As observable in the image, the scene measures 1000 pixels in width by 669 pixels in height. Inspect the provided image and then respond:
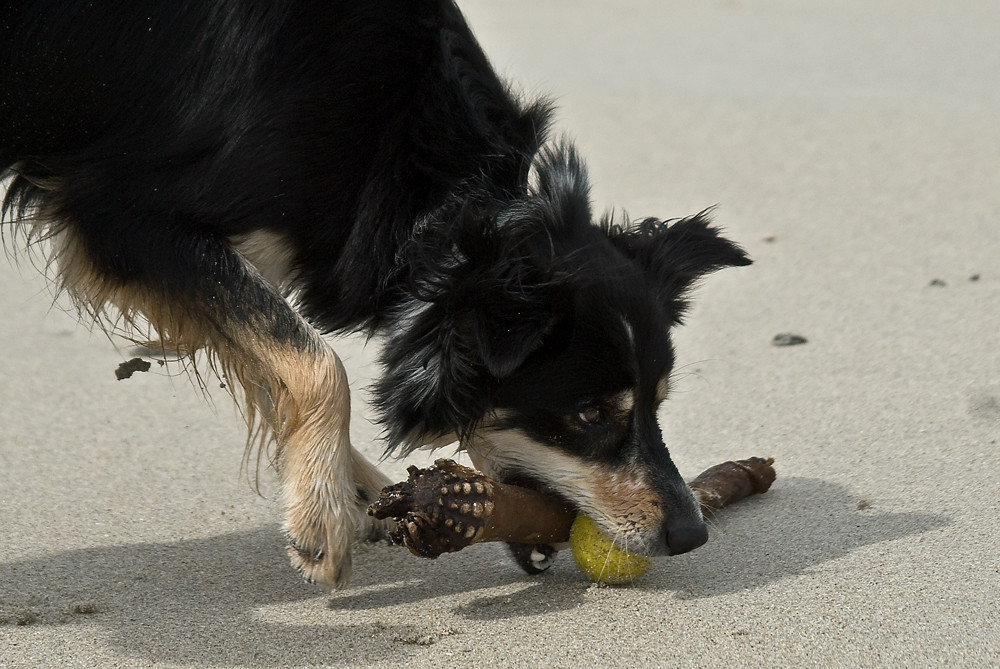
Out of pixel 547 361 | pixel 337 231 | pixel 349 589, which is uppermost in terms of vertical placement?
pixel 337 231

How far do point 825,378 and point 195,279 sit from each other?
2.90m

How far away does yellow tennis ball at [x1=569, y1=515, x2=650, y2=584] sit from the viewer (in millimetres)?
3586

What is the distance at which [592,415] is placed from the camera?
362 centimetres

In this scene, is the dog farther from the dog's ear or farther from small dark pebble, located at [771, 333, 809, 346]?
small dark pebble, located at [771, 333, 809, 346]

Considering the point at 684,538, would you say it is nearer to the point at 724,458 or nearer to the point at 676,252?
the point at 676,252

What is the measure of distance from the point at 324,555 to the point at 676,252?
1472mm

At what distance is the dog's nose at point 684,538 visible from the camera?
139 inches

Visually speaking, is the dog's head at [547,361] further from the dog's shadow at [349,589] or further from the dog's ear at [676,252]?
the dog's shadow at [349,589]

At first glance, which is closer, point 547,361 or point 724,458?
point 547,361

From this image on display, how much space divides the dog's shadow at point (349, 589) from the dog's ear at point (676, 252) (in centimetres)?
81

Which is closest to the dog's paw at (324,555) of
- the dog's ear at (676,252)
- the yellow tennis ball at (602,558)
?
the yellow tennis ball at (602,558)

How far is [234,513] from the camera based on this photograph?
14.6 feet

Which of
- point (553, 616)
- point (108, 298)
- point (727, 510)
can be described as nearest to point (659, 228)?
point (727, 510)

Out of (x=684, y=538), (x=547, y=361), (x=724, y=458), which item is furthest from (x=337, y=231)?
(x=724, y=458)
